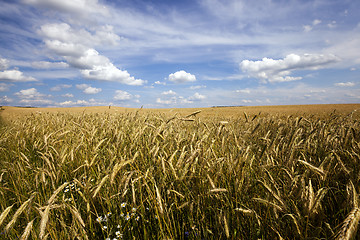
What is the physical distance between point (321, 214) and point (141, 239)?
1.58 metres

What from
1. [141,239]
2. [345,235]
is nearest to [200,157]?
[141,239]

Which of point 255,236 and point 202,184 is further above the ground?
point 202,184

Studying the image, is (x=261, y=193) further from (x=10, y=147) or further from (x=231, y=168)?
(x=10, y=147)

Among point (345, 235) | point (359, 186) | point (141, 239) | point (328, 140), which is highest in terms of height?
point (328, 140)

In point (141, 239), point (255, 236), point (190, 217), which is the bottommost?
point (141, 239)

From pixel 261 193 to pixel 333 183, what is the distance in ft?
A: 2.54

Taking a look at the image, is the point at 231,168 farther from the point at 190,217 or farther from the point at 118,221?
the point at 118,221

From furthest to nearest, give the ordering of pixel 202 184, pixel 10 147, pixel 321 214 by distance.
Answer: pixel 10 147 < pixel 202 184 < pixel 321 214

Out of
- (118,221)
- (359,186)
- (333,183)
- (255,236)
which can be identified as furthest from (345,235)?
(118,221)

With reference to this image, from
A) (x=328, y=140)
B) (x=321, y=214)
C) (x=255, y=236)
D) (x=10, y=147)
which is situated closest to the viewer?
(x=321, y=214)

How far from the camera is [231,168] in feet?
5.49

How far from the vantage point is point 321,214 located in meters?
1.47

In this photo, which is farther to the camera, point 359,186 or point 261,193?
point 261,193

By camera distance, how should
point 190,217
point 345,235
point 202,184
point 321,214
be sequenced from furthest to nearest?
point 202,184
point 190,217
point 321,214
point 345,235
